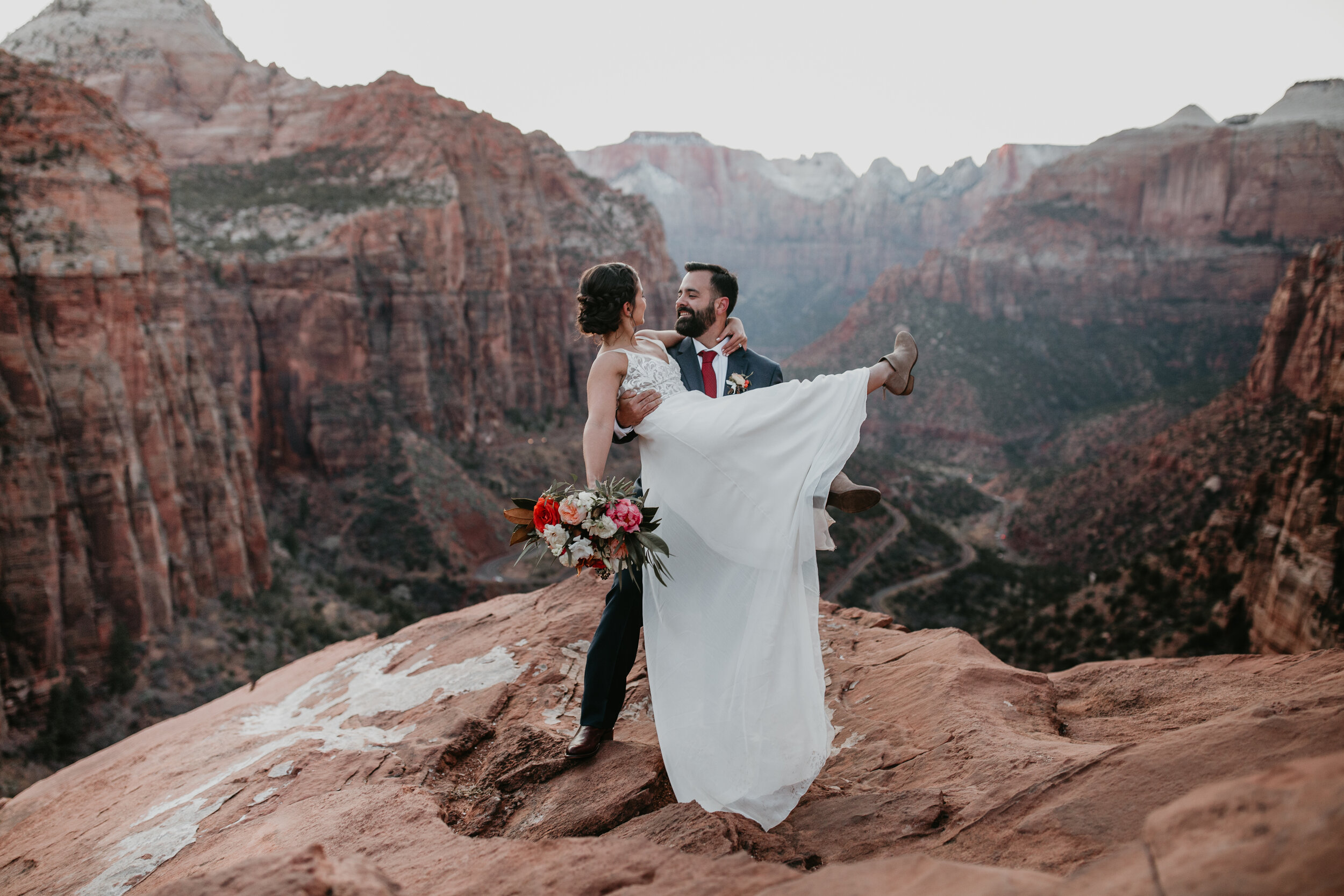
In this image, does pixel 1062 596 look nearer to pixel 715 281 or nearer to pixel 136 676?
pixel 715 281

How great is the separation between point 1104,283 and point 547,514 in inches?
4351

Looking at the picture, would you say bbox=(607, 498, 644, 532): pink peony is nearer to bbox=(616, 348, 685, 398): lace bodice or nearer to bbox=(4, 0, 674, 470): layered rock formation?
bbox=(616, 348, 685, 398): lace bodice

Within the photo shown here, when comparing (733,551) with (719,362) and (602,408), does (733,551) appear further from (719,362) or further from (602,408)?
(719,362)

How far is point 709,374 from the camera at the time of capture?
219 inches

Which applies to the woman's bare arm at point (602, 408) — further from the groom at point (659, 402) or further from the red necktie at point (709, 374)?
the red necktie at point (709, 374)

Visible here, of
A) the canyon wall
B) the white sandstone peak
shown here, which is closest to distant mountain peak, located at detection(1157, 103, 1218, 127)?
the white sandstone peak

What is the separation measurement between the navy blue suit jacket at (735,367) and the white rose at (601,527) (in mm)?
1113

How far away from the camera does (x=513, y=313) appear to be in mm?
58219

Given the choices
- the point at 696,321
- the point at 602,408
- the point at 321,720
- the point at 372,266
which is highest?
the point at 372,266

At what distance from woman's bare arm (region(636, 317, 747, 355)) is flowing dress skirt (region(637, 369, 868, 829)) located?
2.18 feet

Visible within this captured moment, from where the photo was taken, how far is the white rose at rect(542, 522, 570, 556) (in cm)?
432

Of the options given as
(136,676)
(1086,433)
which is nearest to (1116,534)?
(1086,433)

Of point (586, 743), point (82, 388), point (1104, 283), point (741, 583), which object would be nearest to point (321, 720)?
point (586, 743)

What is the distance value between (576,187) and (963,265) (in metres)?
56.4
